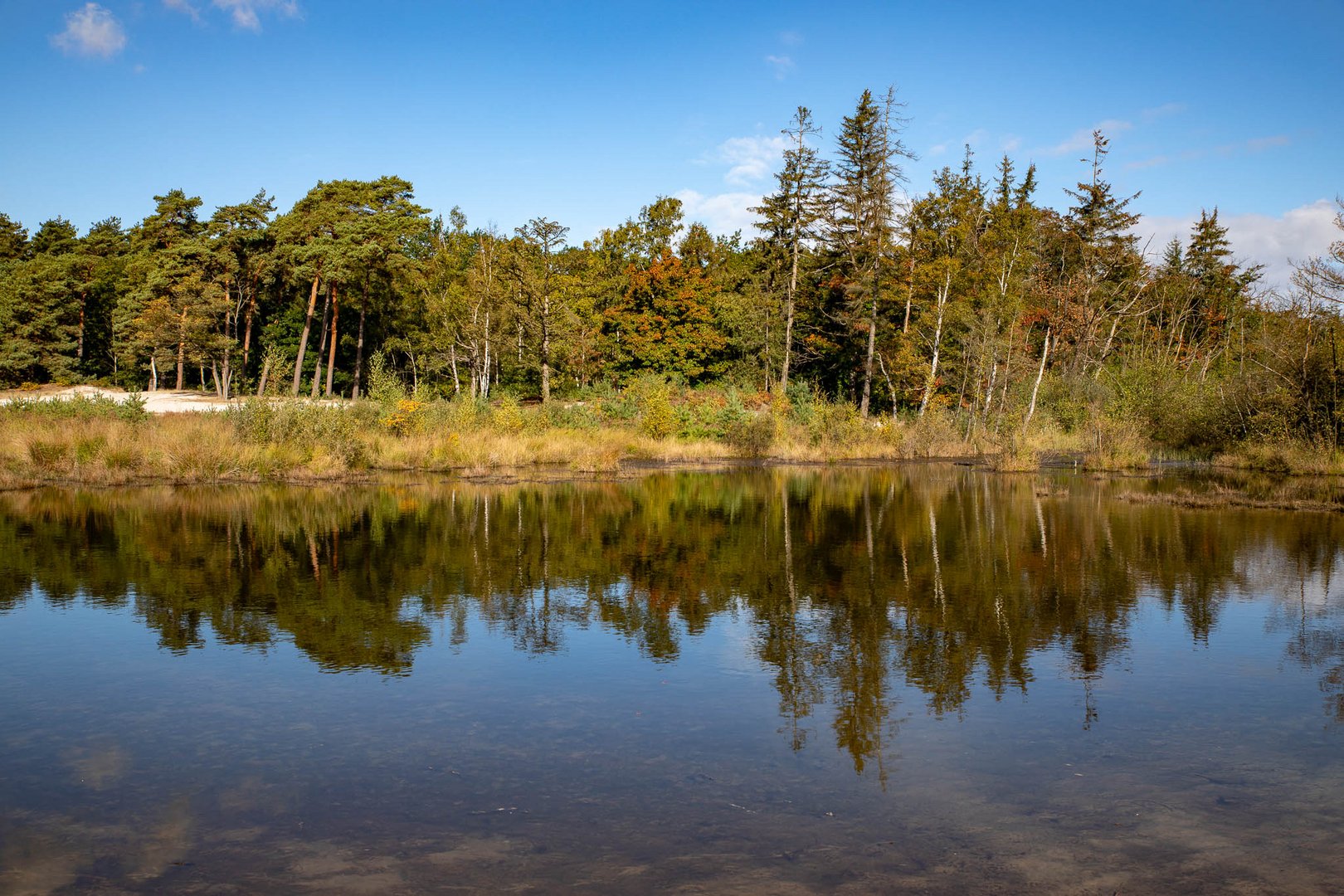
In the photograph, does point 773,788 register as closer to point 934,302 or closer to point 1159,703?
point 1159,703

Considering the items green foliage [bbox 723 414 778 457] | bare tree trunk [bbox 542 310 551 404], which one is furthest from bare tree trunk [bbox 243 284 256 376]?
green foliage [bbox 723 414 778 457]

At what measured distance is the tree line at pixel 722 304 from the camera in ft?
145

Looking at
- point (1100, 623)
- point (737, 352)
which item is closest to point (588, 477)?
point (1100, 623)

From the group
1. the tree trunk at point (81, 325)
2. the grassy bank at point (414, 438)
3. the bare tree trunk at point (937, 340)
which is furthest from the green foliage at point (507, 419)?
the tree trunk at point (81, 325)

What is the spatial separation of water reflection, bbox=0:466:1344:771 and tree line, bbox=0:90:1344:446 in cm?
1953

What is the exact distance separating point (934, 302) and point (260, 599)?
1640 inches

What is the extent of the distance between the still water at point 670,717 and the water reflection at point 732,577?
8 cm

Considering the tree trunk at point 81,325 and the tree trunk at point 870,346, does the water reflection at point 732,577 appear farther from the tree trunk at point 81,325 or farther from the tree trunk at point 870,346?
the tree trunk at point 81,325

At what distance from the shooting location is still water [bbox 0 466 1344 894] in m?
4.98

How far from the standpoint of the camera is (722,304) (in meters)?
54.9

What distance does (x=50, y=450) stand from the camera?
25.8 metres

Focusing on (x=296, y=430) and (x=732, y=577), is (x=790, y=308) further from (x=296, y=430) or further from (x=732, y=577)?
(x=732, y=577)

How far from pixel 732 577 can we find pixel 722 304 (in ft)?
141

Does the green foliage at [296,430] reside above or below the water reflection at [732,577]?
above
